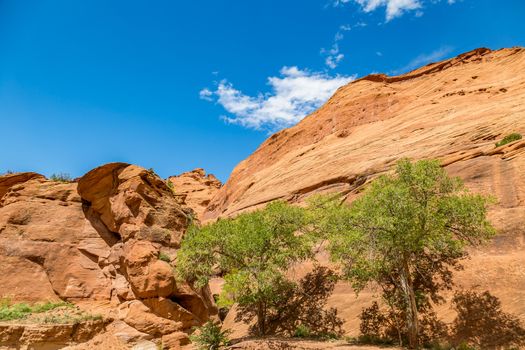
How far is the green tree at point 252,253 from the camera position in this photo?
19.7 m

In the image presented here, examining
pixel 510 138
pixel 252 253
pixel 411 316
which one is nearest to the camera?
pixel 411 316

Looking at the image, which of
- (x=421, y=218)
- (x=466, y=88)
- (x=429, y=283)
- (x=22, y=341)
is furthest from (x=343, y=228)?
(x=466, y=88)

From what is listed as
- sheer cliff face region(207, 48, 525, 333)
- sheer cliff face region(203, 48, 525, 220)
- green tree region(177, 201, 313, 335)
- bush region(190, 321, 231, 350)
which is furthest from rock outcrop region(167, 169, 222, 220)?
bush region(190, 321, 231, 350)

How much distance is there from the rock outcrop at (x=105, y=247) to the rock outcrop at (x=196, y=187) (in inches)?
1762

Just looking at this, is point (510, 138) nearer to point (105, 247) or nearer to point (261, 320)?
point (261, 320)

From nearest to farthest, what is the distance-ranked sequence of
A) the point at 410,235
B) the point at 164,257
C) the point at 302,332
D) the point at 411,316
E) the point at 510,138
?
the point at 410,235
the point at 411,316
the point at 302,332
the point at 164,257
the point at 510,138

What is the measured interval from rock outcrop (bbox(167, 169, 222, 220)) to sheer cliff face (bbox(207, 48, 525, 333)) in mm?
10519

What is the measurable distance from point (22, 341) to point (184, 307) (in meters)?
8.45

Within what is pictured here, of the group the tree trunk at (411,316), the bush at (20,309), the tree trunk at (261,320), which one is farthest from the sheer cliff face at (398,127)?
the bush at (20,309)

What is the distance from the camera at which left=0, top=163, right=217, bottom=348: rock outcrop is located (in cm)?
2197

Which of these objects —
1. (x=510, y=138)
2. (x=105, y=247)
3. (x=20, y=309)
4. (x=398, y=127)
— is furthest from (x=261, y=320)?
(x=398, y=127)

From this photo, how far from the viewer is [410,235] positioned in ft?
48.8

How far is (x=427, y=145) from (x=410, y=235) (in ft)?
64.0

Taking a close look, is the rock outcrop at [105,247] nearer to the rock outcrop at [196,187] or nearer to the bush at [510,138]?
the bush at [510,138]
